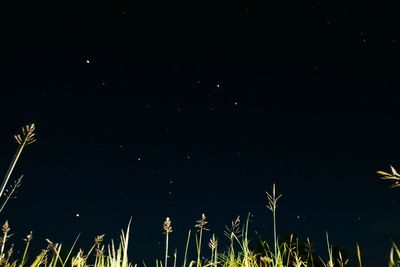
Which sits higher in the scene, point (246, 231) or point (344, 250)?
point (344, 250)

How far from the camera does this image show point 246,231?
2.61 m

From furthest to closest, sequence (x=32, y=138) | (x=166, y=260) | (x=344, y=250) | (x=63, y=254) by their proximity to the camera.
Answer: (x=344, y=250), (x=63, y=254), (x=166, y=260), (x=32, y=138)

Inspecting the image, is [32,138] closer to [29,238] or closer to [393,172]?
[393,172]

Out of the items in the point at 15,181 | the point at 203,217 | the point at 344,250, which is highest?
the point at 344,250

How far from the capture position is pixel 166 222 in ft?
8.08

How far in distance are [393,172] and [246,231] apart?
1.85m

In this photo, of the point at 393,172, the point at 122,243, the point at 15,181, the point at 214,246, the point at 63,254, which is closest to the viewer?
the point at 393,172

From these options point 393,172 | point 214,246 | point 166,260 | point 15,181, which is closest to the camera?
point 393,172

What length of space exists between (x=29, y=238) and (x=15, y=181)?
144 centimetres

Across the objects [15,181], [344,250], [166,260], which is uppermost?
[344,250]

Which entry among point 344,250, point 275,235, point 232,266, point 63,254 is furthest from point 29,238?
point 344,250

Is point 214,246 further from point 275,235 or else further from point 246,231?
point 275,235

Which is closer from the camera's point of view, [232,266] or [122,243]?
[122,243]

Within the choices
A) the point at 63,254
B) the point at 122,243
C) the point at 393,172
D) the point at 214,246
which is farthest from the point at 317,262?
the point at 393,172
